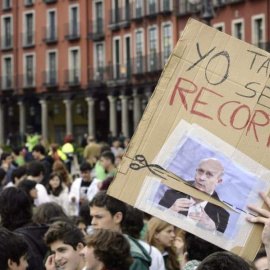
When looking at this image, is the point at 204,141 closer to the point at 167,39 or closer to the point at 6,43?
the point at 167,39

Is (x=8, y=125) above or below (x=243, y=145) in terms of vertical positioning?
below

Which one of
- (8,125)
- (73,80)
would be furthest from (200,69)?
(8,125)

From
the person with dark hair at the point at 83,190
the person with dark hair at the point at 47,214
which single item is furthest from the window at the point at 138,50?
the person with dark hair at the point at 47,214

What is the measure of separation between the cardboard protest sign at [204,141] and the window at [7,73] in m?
52.9

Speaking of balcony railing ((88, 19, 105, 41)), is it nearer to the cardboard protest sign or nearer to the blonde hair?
the blonde hair

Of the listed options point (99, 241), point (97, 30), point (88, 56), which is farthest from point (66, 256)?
point (88, 56)

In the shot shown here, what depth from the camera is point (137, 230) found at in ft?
22.8

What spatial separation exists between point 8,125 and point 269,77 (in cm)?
5548

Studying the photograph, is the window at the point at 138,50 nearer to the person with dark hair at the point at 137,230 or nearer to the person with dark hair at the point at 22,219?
the person with dark hair at the point at 137,230

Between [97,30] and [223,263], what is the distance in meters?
47.3

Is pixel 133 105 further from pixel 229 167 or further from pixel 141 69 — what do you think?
pixel 229 167

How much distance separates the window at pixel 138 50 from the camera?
4669cm

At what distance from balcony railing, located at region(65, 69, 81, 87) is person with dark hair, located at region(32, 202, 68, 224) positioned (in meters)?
44.6

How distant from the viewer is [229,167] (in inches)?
178
